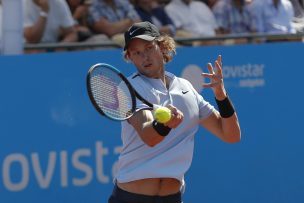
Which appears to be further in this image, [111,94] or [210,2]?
[210,2]

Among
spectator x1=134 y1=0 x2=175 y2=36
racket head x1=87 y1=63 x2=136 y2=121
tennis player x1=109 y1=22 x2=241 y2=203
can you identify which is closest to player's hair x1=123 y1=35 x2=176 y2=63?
tennis player x1=109 y1=22 x2=241 y2=203

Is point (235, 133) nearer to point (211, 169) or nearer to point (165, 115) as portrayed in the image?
point (165, 115)

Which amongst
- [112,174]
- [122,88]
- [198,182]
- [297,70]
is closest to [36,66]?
[112,174]

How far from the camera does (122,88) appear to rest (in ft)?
12.2

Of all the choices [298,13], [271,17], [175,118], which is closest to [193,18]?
[271,17]

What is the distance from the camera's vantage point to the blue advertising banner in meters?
6.19

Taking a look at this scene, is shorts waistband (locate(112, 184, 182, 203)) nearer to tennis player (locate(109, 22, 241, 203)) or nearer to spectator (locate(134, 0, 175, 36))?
tennis player (locate(109, 22, 241, 203))

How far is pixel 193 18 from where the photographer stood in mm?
7531

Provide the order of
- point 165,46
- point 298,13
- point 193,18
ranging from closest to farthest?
point 165,46 < point 193,18 < point 298,13

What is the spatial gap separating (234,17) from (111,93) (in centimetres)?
406

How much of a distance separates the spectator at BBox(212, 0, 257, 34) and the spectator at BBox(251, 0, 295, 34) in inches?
3.0

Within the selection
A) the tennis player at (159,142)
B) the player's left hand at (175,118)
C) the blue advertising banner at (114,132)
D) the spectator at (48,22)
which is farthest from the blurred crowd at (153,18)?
the player's left hand at (175,118)

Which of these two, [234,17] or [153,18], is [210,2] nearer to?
[234,17]

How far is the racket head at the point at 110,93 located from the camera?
11.8 ft
